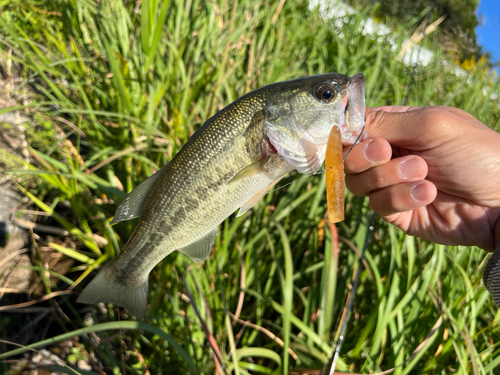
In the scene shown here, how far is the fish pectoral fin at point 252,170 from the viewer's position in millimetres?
1025

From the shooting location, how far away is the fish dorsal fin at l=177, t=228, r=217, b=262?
119 centimetres

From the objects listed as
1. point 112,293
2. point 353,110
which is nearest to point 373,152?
point 353,110

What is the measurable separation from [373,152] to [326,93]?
0.35 metres

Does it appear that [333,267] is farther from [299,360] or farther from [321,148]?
[321,148]

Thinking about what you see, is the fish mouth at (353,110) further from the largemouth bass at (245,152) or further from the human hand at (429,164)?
the human hand at (429,164)

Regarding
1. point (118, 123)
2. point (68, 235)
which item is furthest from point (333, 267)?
point (68, 235)

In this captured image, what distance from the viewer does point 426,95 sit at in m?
2.57

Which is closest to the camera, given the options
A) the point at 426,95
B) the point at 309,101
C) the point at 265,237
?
the point at 309,101

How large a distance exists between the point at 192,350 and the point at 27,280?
1.25m

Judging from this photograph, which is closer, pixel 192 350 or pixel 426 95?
pixel 192 350

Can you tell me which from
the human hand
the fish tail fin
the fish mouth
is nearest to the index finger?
the human hand

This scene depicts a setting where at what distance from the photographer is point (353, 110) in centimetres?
105

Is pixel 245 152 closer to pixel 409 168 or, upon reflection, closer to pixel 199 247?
pixel 199 247

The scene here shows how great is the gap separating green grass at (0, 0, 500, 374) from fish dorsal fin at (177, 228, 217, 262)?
25 cm
